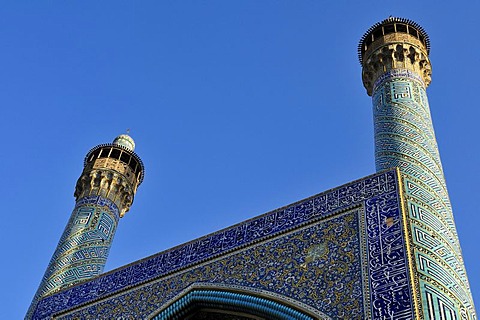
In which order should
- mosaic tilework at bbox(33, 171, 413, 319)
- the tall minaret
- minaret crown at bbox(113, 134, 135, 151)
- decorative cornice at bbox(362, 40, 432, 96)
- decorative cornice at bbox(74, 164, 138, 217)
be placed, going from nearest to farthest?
mosaic tilework at bbox(33, 171, 413, 319), the tall minaret, decorative cornice at bbox(362, 40, 432, 96), decorative cornice at bbox(74, 164, 138, 217), minaret crown at bbox(113, 134, 135, 151)

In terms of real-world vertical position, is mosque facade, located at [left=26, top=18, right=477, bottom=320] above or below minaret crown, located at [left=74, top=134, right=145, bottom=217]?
below

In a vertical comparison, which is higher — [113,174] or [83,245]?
[113,174]

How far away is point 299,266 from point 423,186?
1.20 metres

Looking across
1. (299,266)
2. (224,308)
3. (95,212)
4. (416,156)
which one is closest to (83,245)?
(95,212)

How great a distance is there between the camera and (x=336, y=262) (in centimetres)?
498

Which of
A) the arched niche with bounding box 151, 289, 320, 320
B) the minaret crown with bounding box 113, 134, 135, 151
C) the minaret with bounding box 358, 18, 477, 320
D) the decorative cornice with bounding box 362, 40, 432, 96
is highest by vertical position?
the minaret crown with bounding box 113, 134, 135, 151

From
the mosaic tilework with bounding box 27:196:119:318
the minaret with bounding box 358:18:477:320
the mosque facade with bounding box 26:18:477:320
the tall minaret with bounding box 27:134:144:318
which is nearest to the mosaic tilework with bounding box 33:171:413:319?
the mosque facade with bounding box 26:18:477:320

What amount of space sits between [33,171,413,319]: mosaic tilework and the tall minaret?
1.01m

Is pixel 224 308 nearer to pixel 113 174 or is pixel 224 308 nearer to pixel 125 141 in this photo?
pixel 113 174

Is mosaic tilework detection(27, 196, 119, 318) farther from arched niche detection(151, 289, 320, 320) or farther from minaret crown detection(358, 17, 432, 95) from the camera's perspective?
minaret crown detection(358, 17, 432, 95)

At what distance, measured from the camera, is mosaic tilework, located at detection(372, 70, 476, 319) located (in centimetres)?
450

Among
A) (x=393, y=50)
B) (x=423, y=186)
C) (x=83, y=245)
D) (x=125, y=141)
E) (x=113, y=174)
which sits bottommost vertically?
(x=423, y=186)

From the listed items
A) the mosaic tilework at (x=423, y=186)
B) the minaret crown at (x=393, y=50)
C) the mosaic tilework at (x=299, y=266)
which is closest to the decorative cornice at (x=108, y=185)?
the mosaic tilework at (x=299, y=266)

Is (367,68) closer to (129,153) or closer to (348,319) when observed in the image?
(129,153)
